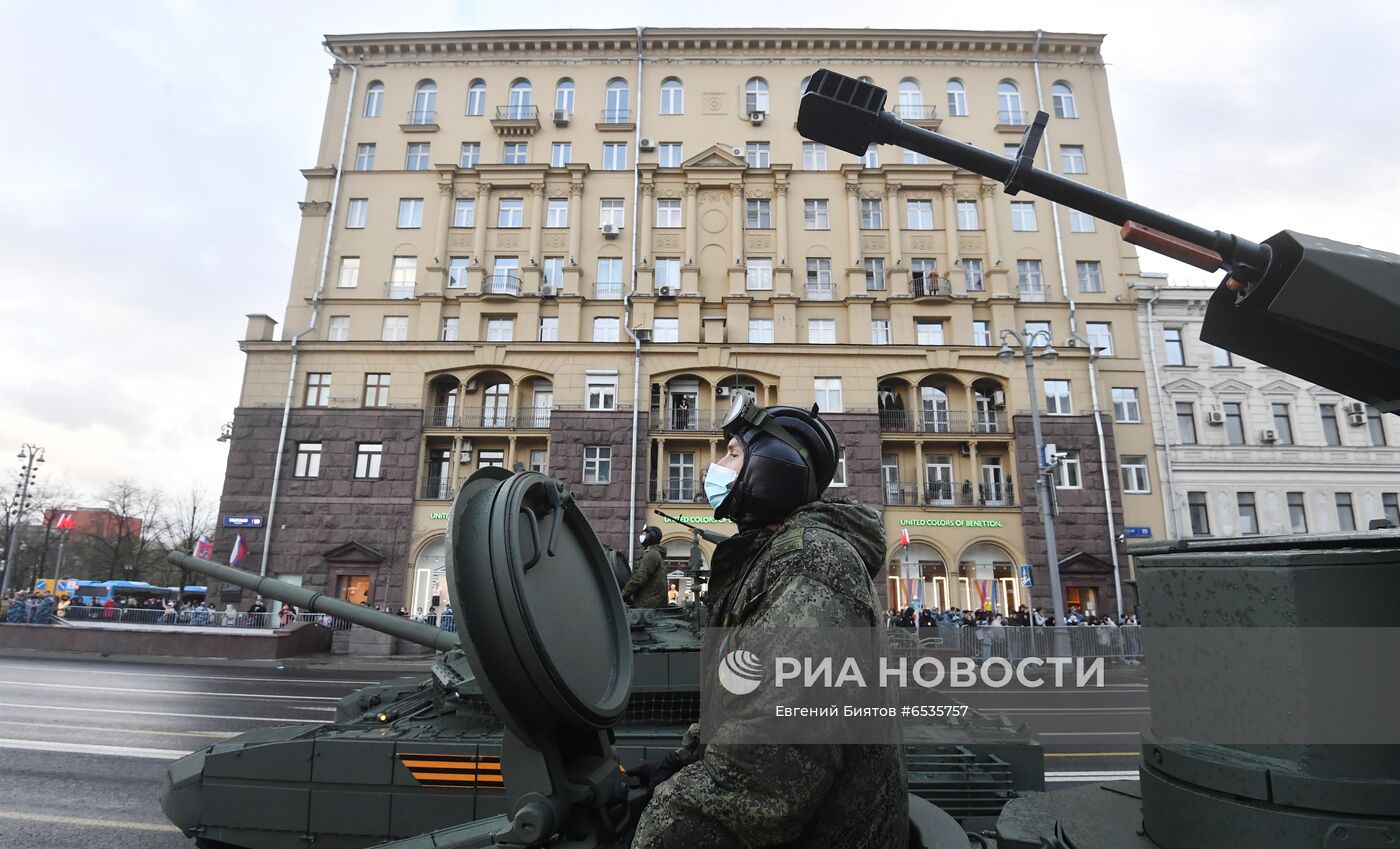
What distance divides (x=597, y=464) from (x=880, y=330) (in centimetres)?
1286

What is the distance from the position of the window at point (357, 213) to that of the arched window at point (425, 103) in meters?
4.65

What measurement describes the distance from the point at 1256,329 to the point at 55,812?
950cm

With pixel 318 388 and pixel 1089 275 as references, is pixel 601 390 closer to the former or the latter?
pixel 318 388

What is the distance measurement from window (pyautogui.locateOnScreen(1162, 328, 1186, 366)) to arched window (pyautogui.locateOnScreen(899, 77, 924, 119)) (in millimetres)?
14282

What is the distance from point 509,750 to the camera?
2033 millimetres

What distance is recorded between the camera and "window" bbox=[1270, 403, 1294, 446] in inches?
1105

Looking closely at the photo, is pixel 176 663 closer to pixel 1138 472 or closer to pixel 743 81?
pixel 743 81

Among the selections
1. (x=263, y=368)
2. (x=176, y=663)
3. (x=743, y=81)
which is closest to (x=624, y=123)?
(x=743, y=81)

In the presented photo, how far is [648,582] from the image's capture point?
890 centimetres

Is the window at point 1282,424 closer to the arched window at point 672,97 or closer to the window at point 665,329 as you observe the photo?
the window at point 665,329

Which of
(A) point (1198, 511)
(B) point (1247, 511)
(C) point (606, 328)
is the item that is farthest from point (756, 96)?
(B) point (1247, 511)

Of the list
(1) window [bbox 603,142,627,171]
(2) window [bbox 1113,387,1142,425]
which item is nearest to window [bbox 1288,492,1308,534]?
(2) window [bbox 1113,387,1142,425]

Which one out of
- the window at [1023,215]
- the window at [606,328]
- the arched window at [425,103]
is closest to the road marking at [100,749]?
the window at [606,328]

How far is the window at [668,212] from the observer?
1195 inches
